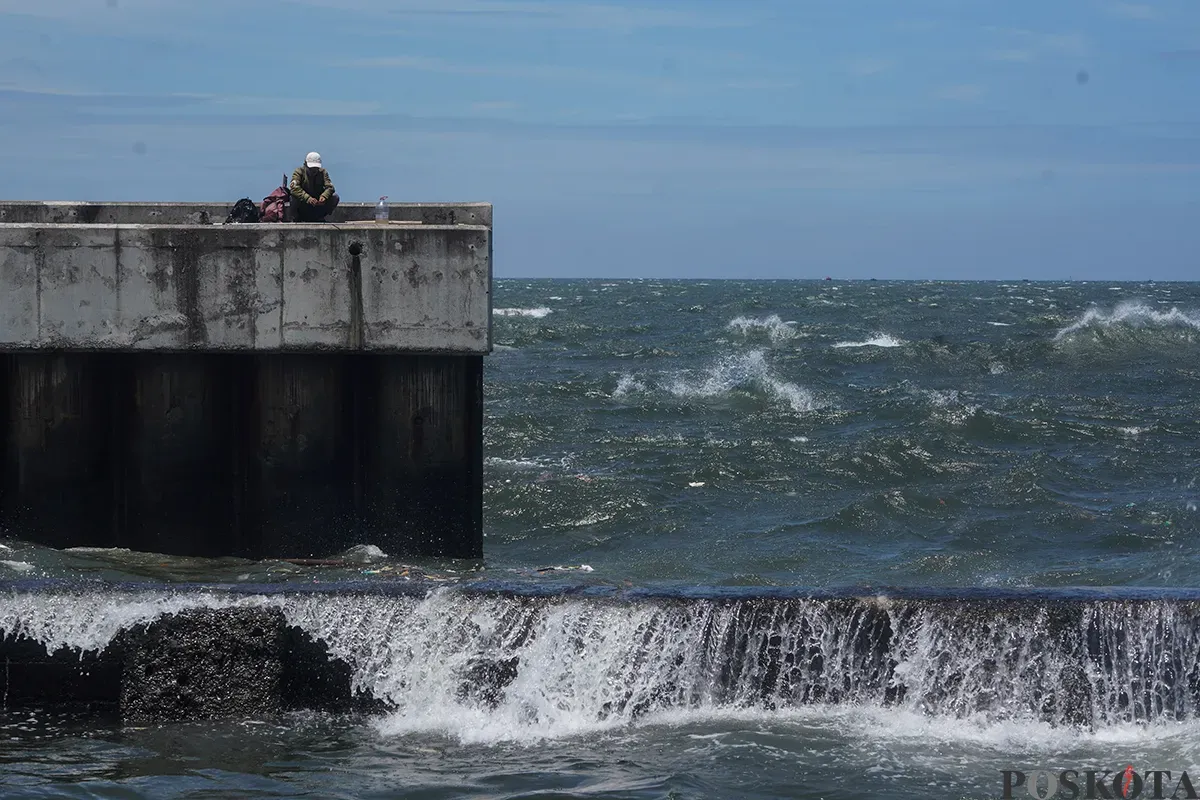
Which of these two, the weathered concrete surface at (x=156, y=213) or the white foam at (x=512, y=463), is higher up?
the weathered concrete surface at (x=156, y=213)

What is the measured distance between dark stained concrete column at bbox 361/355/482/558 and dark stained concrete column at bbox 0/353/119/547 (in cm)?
225

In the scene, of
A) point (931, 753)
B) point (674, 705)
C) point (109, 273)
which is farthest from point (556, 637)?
point (109, 273)

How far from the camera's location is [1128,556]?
1798 centimetres

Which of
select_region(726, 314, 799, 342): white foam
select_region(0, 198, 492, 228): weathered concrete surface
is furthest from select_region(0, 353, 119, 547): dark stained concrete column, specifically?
select_region(726, 314, 799, 342): white foam

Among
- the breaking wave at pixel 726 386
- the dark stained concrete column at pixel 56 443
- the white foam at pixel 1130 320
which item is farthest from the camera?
the white foam at pixel 1130 320

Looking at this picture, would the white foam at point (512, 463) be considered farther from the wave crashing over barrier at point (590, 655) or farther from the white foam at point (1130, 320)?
the white foam at point (1130, 320)

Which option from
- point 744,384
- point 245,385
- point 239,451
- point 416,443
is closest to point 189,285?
point 245,385

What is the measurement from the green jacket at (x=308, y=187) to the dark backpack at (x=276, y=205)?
0.13 metres

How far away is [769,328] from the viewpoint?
56219 millimetres

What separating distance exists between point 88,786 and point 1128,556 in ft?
40.9

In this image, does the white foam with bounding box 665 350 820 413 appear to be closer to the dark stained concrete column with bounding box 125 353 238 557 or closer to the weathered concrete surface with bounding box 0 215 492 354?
the weathered concrete surface with bounding box 0 215 492 354

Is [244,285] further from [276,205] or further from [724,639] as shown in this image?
[724,639]

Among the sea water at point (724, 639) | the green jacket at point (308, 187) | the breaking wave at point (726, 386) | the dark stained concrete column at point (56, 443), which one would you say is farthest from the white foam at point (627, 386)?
the dark stained concrete column at point (56, 443)

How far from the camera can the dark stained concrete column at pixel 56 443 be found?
1365 cm
